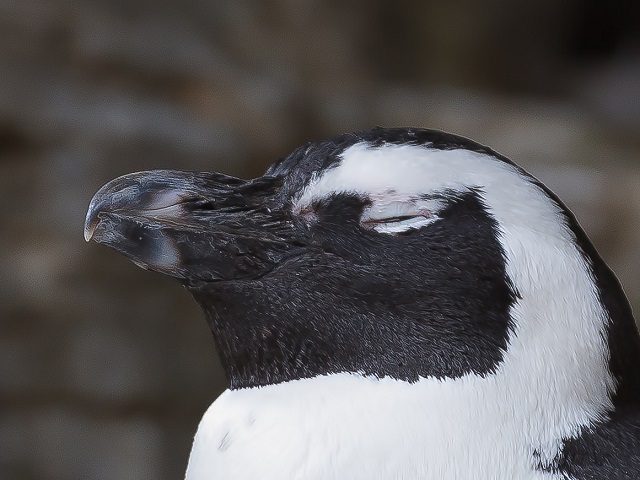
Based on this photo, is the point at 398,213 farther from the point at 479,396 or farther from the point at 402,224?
the point at 479,396

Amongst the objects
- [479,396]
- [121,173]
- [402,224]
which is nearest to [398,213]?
[402,224]

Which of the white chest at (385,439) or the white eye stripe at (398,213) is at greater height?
the white eye stripe at (398,213)

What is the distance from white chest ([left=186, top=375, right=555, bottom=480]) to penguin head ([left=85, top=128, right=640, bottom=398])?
0.02 metres

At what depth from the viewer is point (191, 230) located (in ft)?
2.05

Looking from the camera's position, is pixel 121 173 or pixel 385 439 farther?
pixel 121 173

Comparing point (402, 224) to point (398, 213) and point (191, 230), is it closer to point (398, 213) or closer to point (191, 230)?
point (398, 213)

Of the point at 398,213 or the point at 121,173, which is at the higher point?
the point at 398,213

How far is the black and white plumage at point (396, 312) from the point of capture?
1.84ft

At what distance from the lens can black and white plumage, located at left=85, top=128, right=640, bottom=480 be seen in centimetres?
56

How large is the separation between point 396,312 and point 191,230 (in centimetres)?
14

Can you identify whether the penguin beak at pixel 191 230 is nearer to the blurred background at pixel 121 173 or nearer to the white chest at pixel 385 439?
the white chest at pixel 385 439

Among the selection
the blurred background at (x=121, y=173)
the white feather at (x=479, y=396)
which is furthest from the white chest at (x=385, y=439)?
the blurred background at (x=121, y=173)

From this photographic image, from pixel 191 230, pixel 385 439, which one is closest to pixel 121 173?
pixel 191 230

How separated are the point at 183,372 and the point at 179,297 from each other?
5.8 inches
